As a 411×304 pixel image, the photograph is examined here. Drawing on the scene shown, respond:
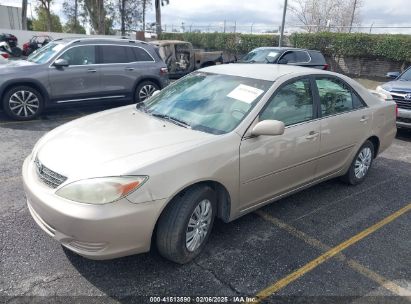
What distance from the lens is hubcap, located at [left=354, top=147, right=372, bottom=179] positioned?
5.02m

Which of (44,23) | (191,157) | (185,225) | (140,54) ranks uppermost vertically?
(44,23)

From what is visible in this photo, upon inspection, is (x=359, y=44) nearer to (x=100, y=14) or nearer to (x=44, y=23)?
(x=100, y=14)

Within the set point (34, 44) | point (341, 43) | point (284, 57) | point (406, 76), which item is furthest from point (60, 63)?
point (34, 44)

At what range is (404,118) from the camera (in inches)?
312

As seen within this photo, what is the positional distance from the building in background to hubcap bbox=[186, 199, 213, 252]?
52.1 meters

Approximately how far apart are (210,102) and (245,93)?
366 mm

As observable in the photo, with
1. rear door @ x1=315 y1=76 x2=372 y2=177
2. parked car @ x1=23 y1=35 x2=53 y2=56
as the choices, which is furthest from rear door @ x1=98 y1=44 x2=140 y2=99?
parked car @ x1=23 y1=35 x2=53 y2=56

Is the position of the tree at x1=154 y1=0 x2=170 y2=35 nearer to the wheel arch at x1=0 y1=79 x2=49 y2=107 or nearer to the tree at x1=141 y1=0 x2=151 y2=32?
the tree at x1=141 y1=0 x2=151 y2=32

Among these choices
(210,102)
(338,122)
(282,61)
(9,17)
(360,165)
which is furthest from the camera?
(9,17)

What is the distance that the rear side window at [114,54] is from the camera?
8.69 m

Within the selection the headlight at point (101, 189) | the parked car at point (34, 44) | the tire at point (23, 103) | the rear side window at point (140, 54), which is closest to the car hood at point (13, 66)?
the tire at point (23, 103)

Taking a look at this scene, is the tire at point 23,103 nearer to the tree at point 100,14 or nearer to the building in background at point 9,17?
the tree at point 100,14

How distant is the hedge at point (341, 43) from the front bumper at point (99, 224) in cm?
1873

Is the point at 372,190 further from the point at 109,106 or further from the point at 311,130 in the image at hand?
the point at 109,106
